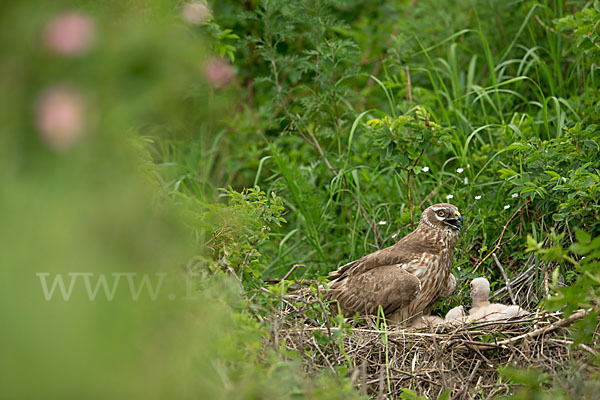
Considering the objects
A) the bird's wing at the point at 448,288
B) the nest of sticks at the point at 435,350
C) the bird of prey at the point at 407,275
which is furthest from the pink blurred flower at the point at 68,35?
the bird's wing at the point at 448,288

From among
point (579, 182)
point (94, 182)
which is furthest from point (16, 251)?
point (579, 182)

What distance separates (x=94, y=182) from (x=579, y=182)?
119 inches

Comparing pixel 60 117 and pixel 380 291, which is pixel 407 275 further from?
pixel 60 117

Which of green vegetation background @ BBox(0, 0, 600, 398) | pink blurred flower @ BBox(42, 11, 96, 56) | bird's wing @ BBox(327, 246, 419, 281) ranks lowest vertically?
bird's wing @ BBox(327, 246, 419, 281)

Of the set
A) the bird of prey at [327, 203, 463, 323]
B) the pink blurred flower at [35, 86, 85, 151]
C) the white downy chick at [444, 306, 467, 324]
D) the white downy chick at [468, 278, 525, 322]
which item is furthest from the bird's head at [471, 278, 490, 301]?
the pink blurred flower at [35, 86, 85, 151]

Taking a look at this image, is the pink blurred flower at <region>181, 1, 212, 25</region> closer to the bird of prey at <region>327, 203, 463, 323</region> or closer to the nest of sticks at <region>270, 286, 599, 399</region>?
the nest of sticks at <region>270, 286, 599, 399</region>

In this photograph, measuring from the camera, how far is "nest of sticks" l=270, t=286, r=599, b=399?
3.11 meters

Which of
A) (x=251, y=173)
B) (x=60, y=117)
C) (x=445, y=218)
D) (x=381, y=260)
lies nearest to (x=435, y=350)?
(x=381, y=260)

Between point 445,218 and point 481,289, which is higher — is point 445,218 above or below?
above

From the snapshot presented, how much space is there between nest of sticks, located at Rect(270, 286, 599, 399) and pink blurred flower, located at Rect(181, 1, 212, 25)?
164 centimetres

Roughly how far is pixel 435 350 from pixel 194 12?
231 cm

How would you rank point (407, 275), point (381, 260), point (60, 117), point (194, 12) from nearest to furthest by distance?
1. point (60, 117)
2. point (194, 12)
3. point (407, 275)
4. point (381, 260)

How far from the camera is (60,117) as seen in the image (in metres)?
1.69

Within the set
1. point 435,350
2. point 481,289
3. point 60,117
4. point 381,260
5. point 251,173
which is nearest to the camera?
point 60,117
